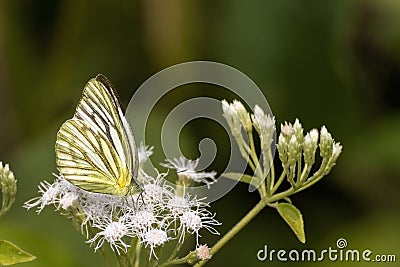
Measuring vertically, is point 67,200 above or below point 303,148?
below

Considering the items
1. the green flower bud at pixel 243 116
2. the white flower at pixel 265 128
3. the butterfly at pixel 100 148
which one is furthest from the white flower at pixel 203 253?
the green flower bud at pixel 243 116

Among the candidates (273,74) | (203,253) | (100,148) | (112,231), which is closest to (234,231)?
(203,253)

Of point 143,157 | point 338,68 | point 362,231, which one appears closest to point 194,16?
point 338,68

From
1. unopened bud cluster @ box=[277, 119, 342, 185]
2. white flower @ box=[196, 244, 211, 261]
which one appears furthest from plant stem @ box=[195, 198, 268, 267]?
unopened bud cluster @ box=[277, 119, 342, 185]

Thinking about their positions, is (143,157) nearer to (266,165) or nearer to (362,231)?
(266,165)

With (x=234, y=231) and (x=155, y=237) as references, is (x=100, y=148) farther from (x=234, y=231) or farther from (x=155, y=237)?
(x=234, y=231)

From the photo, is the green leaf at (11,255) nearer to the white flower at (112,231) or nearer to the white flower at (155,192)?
the white flower at (112,231)
